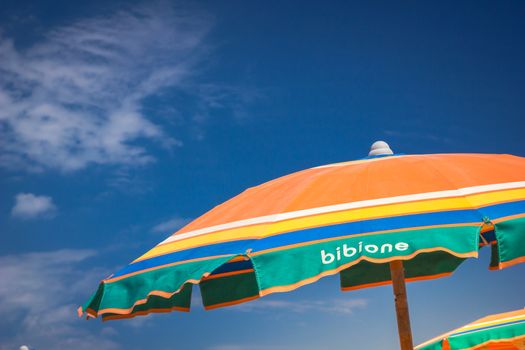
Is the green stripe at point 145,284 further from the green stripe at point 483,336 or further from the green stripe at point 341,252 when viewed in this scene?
the green stripe at point 483,336

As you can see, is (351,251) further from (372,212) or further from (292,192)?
(292,192)

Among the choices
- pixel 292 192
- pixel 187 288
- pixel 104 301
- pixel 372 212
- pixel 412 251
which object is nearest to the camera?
pixel 412 251

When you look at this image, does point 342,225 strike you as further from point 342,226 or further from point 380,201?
→ point 380,201

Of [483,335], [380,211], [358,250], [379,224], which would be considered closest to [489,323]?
[483,335]

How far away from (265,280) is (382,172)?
1.44 m

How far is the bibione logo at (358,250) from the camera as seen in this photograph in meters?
3.64

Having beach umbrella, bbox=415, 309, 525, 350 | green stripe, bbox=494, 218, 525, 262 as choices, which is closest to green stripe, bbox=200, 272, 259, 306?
green stripe, bbox=494, 218, 525, 262

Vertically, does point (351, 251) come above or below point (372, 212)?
below

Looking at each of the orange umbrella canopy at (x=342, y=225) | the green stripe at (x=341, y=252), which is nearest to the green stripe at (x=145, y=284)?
the orange umbrella canopy at (x=342, y=225)

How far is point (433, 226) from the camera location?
146 inches

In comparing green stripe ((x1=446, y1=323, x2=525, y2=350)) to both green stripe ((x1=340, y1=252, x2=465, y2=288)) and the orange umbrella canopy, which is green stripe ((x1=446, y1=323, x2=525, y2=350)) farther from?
the orange umbrella canopy

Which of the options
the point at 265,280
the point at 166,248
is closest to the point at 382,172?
the point at 265,280

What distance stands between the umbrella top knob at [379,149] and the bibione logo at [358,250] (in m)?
1.92

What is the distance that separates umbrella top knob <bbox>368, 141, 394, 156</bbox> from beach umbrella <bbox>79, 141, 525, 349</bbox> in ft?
0.28
